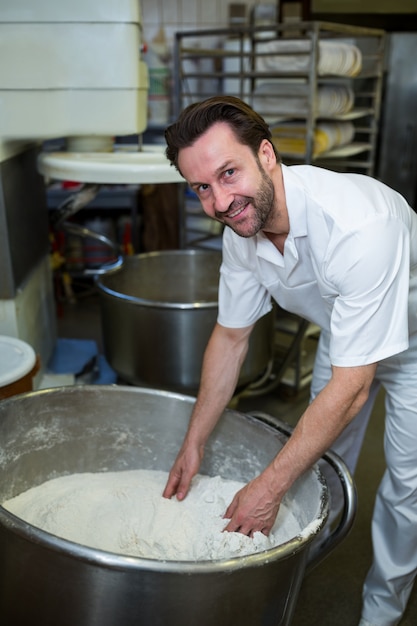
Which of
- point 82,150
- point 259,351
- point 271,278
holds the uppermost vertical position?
point 82,150

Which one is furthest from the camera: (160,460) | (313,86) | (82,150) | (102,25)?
(313,86)

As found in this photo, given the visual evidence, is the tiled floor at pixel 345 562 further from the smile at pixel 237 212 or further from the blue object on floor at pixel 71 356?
the smile at pixel 237 212

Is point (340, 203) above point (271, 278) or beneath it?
above

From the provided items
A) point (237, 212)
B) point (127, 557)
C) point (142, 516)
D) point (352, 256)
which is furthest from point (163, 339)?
point (127, 557)

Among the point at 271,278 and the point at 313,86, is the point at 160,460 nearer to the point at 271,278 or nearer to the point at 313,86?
the point at 271,278

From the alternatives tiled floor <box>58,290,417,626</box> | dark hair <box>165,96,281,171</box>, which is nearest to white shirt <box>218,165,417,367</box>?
dark hair <box>165,96,281,171</box>

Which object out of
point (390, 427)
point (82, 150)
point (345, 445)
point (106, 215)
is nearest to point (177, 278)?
point (82, 150)

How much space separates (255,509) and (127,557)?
336mm

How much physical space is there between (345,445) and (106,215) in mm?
2794

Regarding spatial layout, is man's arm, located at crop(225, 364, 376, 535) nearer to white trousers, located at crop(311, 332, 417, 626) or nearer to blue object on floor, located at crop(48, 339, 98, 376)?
white trousers, located at crop(311, 332, 417, 626)

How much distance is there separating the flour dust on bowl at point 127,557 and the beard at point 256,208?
0.42 meters

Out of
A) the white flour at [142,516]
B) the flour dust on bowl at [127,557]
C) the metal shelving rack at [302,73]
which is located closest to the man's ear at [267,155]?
the flour dust on bowl at [127,557]

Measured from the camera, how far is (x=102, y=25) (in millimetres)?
1563

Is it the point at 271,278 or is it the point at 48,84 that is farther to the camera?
the point at 48,84
